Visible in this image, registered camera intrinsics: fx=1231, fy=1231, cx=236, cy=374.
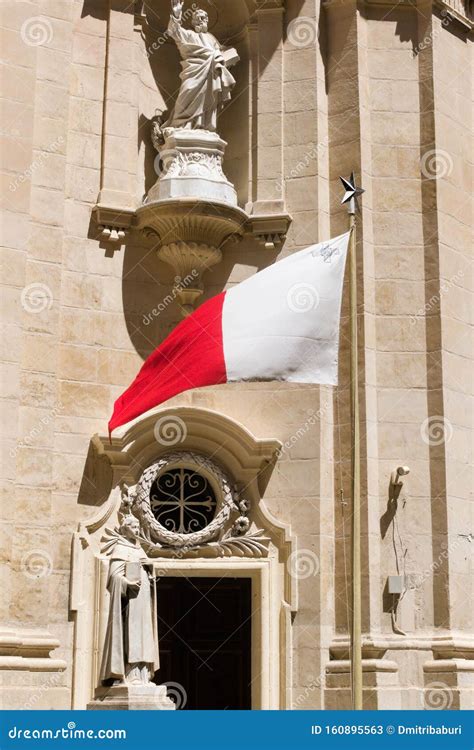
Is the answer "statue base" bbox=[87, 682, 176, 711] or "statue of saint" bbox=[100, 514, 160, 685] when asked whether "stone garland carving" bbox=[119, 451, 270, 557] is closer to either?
"statue of saint" bbox=[100, 514, 160, 685]

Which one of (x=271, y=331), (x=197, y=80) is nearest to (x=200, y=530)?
(x=271, y=331)

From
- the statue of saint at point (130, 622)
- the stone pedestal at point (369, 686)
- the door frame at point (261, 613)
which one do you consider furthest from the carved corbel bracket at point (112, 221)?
the stone pedestal at point (369, 686)

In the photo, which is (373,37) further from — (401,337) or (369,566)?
(369,566)

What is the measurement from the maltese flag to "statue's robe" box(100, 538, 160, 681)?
7.52 feet

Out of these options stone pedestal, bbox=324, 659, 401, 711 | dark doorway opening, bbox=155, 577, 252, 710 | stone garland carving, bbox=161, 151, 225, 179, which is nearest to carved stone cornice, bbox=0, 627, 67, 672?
dark doorway opening, bbox=155, 577, 252, 710

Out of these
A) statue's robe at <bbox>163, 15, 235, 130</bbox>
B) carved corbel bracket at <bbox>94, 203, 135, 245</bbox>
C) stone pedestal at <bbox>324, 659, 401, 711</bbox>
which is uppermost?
statue's robe at <bbox>163, 15, 235, 130</bbox>

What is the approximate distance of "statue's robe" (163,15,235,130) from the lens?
18766mm

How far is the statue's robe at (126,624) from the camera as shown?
48.3ft

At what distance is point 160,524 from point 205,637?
2.21 m

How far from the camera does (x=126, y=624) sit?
49.1 feet

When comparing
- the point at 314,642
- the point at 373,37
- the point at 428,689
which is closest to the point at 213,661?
the point at 314,642

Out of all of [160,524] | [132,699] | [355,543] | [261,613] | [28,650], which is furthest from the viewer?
[160,524]

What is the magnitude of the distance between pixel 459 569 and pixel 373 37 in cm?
839

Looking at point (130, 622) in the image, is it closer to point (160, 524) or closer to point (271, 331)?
point (160, 524)
